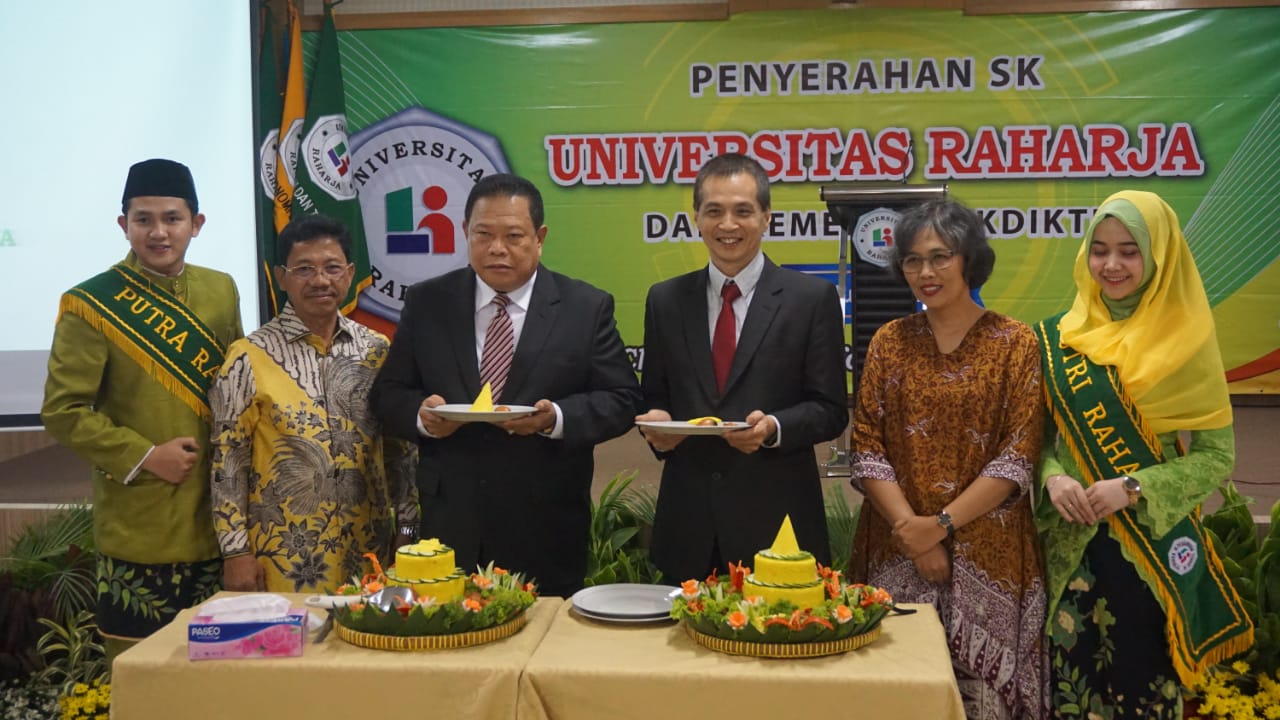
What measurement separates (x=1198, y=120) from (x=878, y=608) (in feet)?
16.5

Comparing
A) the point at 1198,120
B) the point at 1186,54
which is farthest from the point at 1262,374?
the point at 1186,54

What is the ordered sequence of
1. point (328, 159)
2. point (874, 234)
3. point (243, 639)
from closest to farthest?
point (243, 639), point (874, 234), point (328, 159)

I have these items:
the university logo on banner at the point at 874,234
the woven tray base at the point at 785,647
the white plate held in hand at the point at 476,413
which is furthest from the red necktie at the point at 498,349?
the university logo on banner at the point at 874,234

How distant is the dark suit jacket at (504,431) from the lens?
2461mm

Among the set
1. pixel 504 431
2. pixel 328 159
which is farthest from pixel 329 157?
pixel 504 431

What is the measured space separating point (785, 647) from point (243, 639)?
87cm

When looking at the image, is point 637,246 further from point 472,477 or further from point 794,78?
point 472,477

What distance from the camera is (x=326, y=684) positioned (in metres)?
1.73

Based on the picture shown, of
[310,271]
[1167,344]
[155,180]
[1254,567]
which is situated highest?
[155,180]

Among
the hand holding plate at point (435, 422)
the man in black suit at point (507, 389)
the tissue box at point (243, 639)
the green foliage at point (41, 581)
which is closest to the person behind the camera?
the tissue box at point (243, 639)

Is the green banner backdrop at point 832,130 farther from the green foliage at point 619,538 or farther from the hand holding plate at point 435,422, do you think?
the hand holding plate at point 435,422

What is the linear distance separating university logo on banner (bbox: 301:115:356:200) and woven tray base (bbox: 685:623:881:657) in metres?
4.23

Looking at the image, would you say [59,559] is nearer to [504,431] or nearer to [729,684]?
[504,431]

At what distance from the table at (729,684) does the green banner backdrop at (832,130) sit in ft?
14.5
